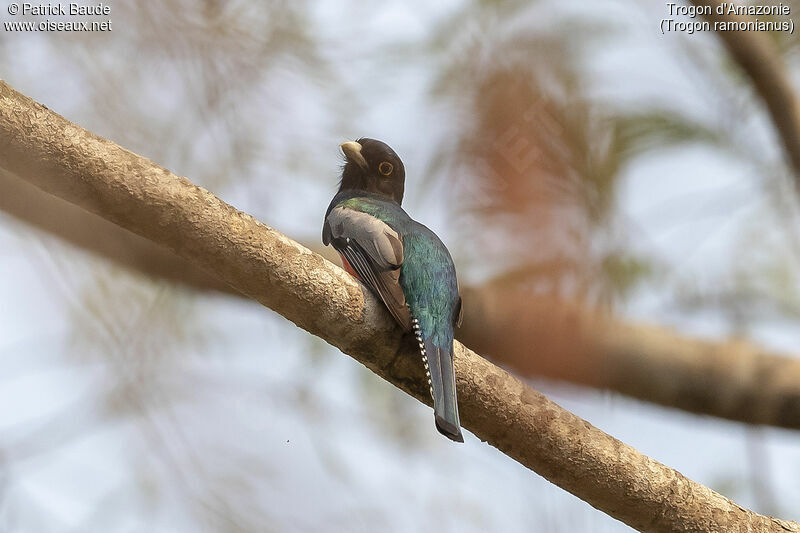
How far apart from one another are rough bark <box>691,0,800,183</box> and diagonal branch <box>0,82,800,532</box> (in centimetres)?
275

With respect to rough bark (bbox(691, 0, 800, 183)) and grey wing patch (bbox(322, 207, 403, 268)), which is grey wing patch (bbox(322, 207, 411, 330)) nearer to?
grey wing patch (bbox(322, 207, 403, 268))

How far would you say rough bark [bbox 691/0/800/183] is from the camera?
551 centimetres

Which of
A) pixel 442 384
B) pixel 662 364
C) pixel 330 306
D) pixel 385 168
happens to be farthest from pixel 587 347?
pixel 330 306

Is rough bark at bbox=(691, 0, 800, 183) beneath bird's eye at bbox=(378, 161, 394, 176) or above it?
above

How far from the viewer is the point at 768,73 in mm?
5566

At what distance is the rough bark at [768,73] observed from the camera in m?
5.51

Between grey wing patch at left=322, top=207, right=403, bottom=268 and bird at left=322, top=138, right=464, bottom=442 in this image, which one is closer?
bird at left=322, top=138, right=464, bottom=442

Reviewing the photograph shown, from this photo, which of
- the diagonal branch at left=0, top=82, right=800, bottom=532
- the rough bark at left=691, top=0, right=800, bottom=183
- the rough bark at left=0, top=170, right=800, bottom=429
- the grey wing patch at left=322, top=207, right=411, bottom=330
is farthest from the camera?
the rough bark at left=691, top=0, right=800, bottom=183

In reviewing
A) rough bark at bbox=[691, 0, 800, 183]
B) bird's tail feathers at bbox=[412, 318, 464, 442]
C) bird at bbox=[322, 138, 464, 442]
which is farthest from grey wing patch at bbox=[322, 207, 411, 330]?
rough bark at bbox=[691, 0, 800, 183]

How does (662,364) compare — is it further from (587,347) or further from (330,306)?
(330,306)

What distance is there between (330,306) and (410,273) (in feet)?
2.28

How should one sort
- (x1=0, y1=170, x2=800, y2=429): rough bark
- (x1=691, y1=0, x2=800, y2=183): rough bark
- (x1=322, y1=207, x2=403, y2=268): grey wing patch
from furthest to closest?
1. (x1=691, y1=0, x2=800, y2=183): rough bark
2. (x1=0, y1=170, x2=800, y2=429): rough bark
3. (x1=322, y1=207, x2=403, y2=268): grey wing patch

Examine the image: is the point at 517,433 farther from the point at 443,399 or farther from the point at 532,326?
the point at 532,326

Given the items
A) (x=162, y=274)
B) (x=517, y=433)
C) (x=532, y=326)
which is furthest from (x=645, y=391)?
(x=162, y=274)
